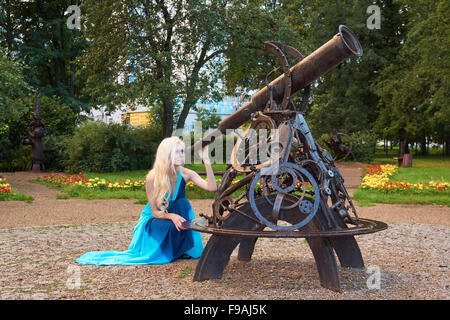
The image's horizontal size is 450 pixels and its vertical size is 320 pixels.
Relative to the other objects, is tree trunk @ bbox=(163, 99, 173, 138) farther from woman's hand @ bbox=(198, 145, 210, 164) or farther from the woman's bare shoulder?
woman's hand @ bbox=(198, 145, 210, 164)

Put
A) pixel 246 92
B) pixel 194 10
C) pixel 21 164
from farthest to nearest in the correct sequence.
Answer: pixel 246 92, pixel 21 164, pixel 194 10

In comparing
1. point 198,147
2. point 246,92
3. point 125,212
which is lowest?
point 125,212

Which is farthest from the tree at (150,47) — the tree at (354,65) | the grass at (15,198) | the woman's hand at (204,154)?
the tree at (354,65)

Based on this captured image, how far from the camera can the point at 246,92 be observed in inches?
1112

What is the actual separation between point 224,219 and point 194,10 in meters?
16.3

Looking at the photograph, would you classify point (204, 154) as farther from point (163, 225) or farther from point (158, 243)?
point (158, 243)

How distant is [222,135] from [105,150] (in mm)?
5368

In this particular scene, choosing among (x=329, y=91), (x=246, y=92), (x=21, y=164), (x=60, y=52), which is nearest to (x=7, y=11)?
(x=60, y=52)

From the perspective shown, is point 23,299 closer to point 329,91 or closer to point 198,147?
point 198,147

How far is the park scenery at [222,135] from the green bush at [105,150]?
0.10m

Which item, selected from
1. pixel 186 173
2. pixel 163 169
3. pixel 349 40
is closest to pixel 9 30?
pixel 186 173

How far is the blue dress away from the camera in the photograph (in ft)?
18.1

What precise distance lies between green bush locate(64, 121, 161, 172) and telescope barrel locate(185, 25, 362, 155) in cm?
1620

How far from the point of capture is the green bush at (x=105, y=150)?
20453 mm
